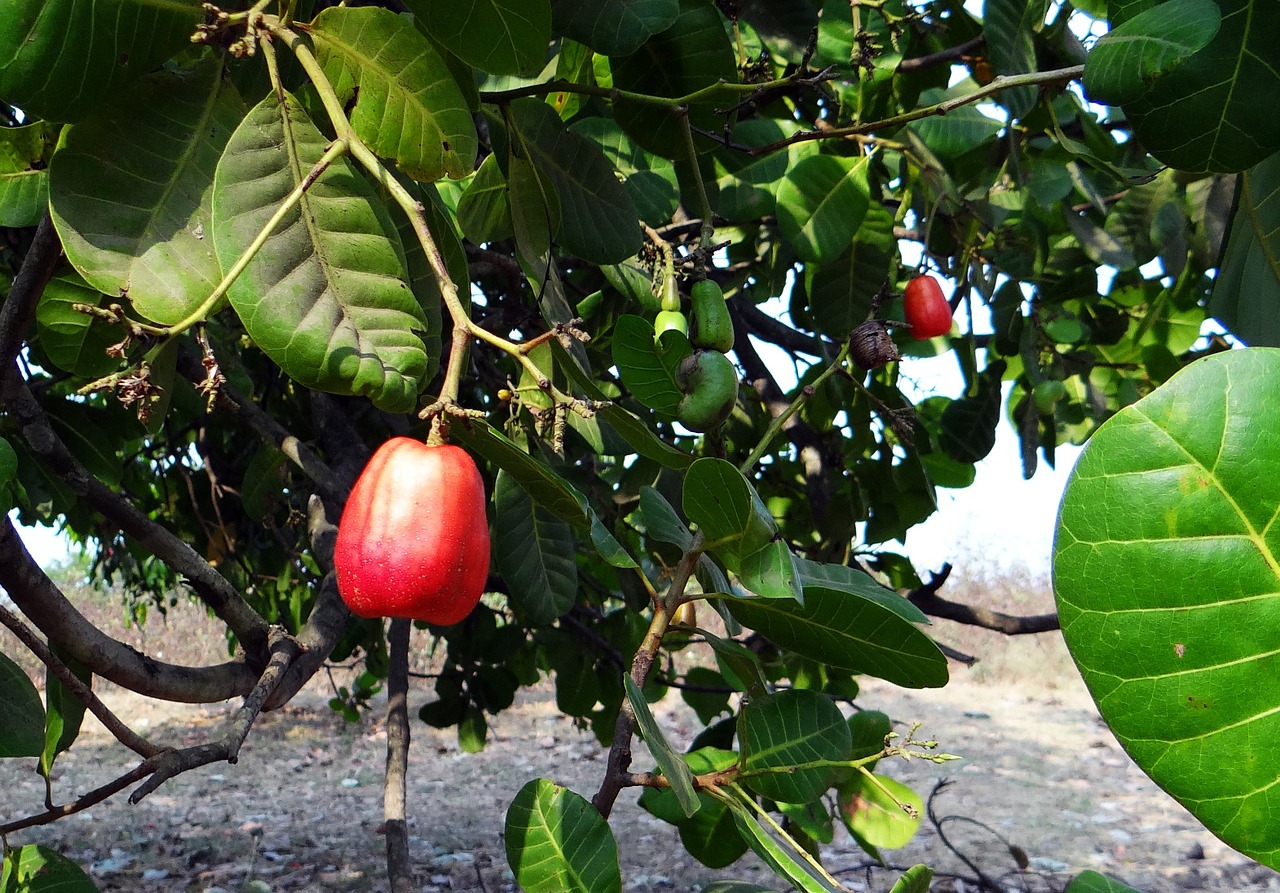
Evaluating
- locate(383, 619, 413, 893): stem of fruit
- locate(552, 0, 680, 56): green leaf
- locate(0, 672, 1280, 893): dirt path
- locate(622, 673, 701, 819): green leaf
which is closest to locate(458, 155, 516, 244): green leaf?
locate(552, 0, 680, 56): green leaf

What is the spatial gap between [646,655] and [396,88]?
0.51 m

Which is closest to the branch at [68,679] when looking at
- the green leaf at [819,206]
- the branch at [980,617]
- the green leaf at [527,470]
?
the green leaf at [527,470]

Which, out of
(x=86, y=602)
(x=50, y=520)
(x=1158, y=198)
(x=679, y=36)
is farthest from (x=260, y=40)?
(x=86, y=602)

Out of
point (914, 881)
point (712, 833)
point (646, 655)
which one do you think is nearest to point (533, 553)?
point (712, 833)

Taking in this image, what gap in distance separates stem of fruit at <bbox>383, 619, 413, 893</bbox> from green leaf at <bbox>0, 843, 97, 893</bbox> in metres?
0.44

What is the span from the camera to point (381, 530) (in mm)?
706

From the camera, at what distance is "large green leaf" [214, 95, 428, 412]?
0.67 m

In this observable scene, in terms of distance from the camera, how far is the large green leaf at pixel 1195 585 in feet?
1.41

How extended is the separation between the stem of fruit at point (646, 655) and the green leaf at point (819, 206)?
2.43ft

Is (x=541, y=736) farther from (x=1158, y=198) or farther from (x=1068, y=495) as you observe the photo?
(x=1068, y=495)

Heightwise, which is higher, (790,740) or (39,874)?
(790,740)

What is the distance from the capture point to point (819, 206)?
5.08 ft

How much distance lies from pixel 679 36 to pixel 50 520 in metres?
1.92

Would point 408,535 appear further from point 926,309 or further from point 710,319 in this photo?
point 926,309
